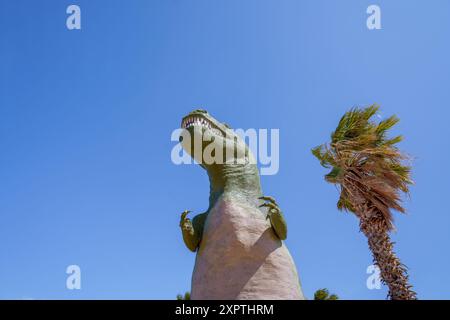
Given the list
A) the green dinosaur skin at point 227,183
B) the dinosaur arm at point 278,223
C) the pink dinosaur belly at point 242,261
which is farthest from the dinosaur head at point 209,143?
the dinosaur arm at point 278,223

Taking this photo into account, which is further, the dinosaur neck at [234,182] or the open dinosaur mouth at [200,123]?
the open dinosaur mouth at [200,123]

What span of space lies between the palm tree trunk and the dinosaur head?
19.0 ft

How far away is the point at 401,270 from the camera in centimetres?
916

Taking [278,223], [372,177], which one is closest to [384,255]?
[372,177]

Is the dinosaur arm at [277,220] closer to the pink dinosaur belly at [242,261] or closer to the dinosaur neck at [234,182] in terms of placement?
the pink dinosaur belly at [242,261]

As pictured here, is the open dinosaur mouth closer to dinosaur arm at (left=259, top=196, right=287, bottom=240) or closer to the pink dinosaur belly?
the pink dinosaur belly

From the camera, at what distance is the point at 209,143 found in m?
4.93

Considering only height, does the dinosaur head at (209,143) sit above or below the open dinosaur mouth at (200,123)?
below

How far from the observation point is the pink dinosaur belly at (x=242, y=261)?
Answer: 13.2 feet

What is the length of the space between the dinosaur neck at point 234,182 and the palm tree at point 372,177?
568 cm

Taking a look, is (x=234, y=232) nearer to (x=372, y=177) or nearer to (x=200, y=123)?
(x=200, y=123)

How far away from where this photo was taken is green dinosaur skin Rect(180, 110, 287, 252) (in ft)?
14.7
